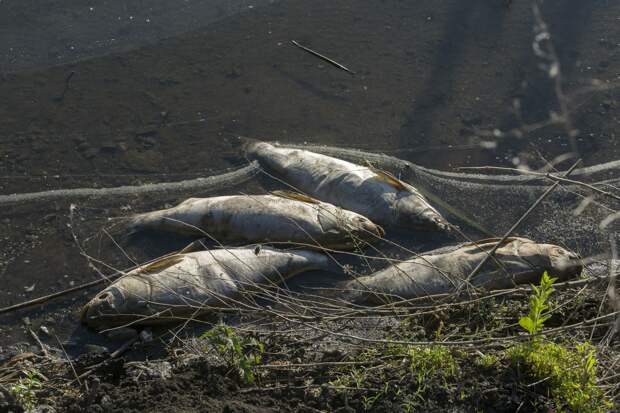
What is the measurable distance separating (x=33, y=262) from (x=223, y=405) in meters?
2.84

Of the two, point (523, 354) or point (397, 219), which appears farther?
point (397, 219)

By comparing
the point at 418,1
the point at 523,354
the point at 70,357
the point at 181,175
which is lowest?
the point at 70,357

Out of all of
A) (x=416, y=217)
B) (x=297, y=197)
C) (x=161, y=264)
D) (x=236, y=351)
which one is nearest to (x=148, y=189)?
(x=161, y=264)

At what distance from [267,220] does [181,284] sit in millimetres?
1039

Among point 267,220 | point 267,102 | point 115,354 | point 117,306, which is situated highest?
point 267,102

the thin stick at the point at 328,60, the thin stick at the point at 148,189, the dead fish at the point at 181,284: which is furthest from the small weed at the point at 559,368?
the thin stick at the point at 328,60

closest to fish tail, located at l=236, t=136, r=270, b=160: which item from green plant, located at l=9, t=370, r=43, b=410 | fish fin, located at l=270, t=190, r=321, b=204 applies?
fish fin, located at l=270, t=190, r=321, b=204

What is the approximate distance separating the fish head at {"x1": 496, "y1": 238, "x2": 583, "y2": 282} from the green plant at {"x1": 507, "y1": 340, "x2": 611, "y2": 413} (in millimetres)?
A: 1368

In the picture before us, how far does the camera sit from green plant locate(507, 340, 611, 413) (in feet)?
13.0

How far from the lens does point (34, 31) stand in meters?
9.16

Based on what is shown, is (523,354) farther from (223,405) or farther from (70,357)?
(70,357)

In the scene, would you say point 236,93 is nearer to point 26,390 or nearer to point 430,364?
point 26,390

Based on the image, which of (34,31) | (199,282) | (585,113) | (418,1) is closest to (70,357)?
(199,282)

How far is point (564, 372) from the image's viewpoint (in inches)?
161
